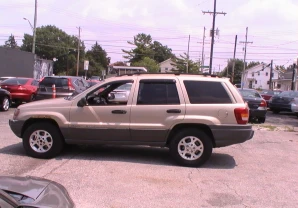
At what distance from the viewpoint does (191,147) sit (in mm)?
6996

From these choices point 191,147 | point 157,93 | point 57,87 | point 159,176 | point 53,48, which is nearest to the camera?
point 159,176

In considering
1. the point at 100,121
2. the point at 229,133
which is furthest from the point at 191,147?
the point at 100,121

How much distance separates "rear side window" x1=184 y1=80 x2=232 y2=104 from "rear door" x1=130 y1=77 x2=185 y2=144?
0.69ft

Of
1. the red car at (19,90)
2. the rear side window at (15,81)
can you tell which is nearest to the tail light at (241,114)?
the red car at (19,90)

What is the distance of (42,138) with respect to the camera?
7.26m

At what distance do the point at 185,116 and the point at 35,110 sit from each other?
299 cm

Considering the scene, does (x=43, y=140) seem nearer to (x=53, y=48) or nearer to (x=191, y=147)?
(x=191, y=147)

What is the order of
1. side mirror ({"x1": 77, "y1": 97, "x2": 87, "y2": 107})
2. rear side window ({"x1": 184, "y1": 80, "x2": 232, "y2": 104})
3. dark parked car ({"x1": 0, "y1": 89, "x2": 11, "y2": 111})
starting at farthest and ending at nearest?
dark parked car ({"x1": 0, "y1": 89, "x2": 11, "y2": 111}), side mirror ({"x1": 77, "y1": 97, "x2": 87, "y2": 107}), rear side window ({"x1": 184, "y1": 80, "x2": 232, "y2": 104})

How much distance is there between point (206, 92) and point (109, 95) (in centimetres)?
197

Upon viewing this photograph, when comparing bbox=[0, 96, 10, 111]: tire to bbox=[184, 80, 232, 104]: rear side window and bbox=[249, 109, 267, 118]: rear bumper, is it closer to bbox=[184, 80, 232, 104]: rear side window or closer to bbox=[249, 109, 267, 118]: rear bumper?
bbox=[249, 109, 267, 118]: rear bumper

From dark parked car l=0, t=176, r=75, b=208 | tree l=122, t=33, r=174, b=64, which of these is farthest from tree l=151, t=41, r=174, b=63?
dark parked car l=0, t=176, r=75, b=208

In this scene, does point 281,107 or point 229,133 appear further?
point 281,107

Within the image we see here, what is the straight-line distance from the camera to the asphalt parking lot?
5191 millimetres

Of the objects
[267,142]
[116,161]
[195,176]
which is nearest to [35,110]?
[116,161]
